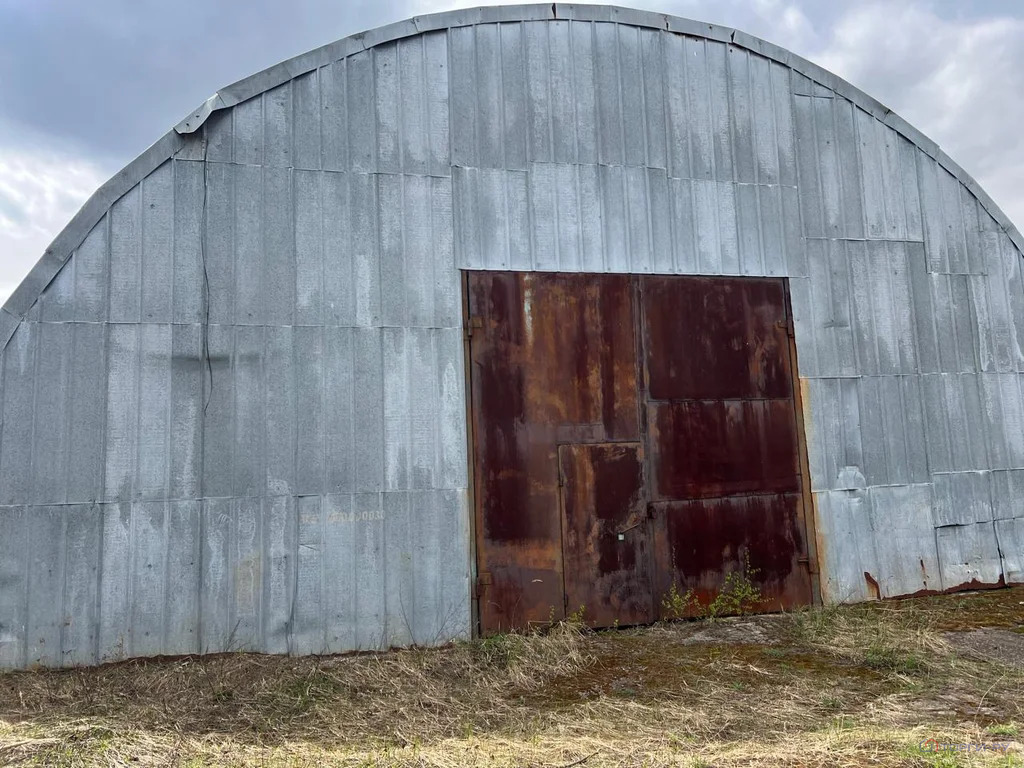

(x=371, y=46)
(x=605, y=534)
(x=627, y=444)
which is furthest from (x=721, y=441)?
(x=371, y=46)

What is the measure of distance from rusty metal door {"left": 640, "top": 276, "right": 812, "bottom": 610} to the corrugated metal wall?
307 millimetres

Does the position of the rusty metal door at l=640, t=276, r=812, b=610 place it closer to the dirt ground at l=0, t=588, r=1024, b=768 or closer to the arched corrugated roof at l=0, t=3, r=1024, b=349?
the dirt ground at l=0, t=588, r=1024, b=768

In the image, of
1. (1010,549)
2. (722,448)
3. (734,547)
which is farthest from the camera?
(1010,549)

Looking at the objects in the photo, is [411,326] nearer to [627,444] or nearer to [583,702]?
[627,444]

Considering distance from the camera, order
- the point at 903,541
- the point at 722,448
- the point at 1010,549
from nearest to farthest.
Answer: the point at 722,448 < the point at 903,541 < the point at 1010,549

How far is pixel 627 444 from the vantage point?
744 centimetres

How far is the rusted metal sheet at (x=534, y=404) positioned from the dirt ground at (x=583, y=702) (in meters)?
0.53

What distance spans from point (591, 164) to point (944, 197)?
4.05m

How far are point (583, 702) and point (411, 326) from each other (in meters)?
3.40

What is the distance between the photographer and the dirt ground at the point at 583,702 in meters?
4.21

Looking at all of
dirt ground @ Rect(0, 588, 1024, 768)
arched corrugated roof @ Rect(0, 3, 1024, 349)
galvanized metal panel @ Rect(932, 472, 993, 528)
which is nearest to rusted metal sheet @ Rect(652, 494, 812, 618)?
dirt ground @ Rect(0, 588, 1024, 768)

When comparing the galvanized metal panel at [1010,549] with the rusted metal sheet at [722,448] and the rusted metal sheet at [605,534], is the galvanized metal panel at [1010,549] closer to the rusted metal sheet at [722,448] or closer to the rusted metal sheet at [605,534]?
the rusted metal sheet at [722,448]

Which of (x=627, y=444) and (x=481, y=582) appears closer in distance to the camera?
(x=481, y=582)

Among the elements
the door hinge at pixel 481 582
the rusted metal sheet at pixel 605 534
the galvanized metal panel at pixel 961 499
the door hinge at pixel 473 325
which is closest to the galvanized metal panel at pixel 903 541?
the galvanized metal panel at pixel 961 499
